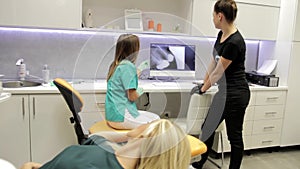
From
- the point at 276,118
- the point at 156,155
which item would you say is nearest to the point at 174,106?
the point at 156,155

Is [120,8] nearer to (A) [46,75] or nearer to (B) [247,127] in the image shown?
(A) [46,75]

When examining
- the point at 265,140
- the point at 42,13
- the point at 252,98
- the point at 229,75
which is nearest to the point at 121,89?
the point at 229,75

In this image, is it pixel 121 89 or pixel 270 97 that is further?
pixel 270 97

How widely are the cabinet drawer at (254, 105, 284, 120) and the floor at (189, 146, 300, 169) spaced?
0.41 metres

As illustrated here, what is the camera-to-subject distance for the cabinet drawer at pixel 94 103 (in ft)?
5.66

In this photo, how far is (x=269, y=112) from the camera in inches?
113

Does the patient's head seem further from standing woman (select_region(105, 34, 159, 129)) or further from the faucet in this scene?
the faucet

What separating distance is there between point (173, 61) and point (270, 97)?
1.49m

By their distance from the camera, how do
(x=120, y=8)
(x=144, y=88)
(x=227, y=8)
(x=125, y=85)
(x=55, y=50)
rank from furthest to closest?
(x=120, y=8) < (x=55, y=50) < (x=227, y=8) < (x=144, y=88) < (x=125, y=85)

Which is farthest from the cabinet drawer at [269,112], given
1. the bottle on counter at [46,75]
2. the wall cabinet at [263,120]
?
the bottle on counter at [46,75]

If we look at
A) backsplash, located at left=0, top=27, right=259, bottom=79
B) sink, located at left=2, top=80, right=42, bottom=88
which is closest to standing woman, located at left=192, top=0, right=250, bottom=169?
backsplash, located at left=0, top=27, right=259, bottom=79

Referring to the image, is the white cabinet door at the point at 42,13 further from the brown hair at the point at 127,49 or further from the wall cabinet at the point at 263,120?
the wall cabinet at the point at 263,120

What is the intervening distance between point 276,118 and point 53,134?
2.22 m

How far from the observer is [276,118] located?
292cm
